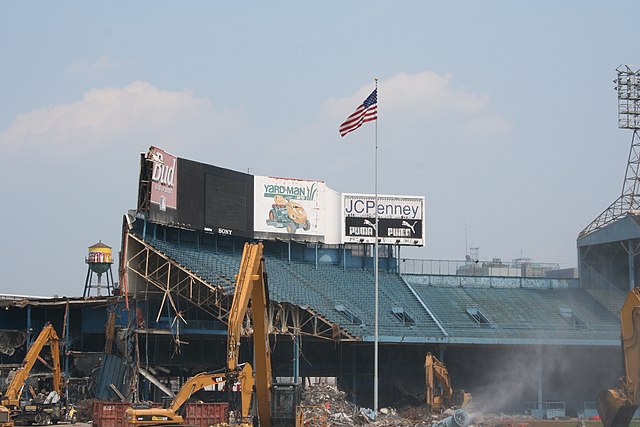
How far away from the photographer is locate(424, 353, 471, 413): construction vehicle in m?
65.4

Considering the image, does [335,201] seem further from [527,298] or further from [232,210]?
[527,298]

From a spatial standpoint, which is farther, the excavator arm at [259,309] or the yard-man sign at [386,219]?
the yard-man sign at [386,219]

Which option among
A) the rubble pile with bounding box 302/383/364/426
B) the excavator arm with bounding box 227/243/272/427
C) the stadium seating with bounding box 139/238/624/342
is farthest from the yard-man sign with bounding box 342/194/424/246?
the excavator arm with bounding box 227/243/272/427

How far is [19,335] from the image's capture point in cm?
6975

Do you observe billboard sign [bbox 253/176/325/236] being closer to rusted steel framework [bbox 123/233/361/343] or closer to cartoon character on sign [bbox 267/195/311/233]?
cartoon character on sign [bbox 267/195/311/233]

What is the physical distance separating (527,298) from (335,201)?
18.3 meters

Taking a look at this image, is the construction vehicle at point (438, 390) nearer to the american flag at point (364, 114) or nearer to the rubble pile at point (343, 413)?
the rubble pile at point (343, 413)

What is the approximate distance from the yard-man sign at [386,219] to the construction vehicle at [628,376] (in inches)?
1700

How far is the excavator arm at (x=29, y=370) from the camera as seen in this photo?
57.1 meters

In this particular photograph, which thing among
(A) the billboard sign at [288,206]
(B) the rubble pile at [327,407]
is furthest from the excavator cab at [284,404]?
(A) the billboard sign at [288,206]

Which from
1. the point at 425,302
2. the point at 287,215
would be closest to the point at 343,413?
the point at 425,302

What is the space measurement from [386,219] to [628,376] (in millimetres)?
44161

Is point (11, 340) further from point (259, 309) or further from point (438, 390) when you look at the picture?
point (259, 309)

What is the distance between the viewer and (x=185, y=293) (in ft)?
216
